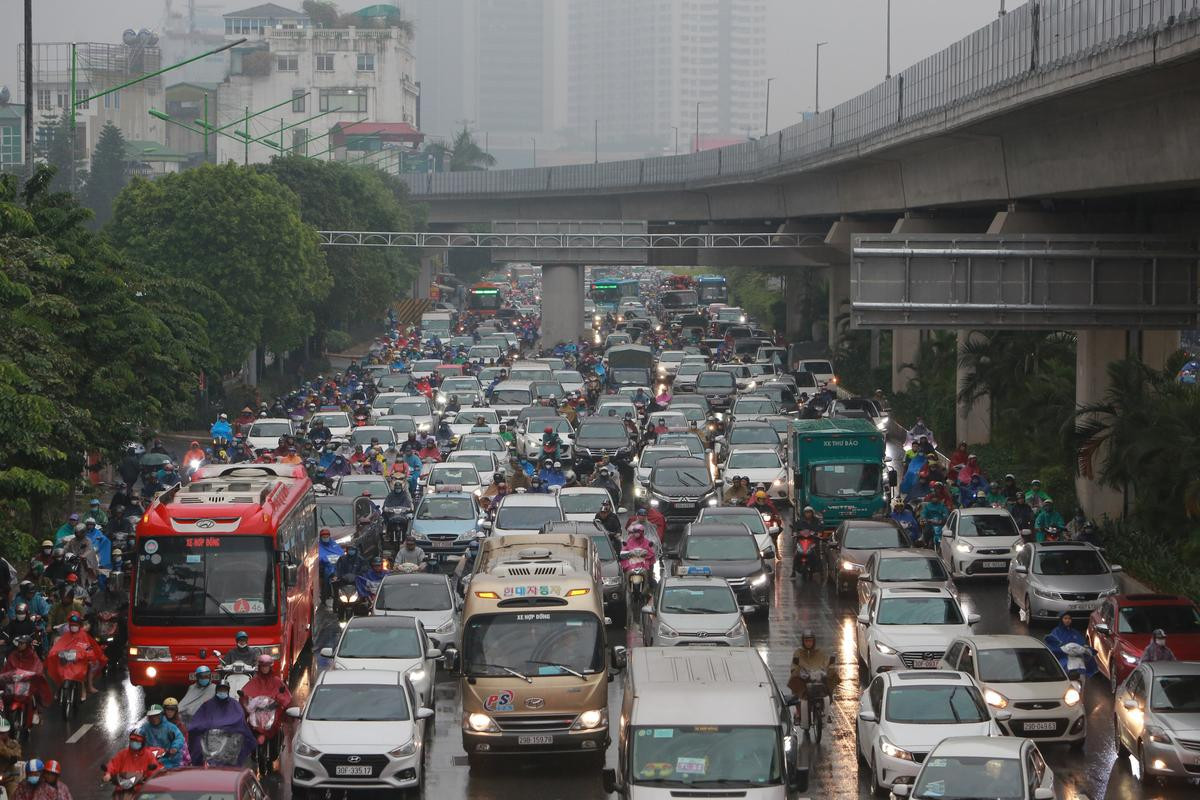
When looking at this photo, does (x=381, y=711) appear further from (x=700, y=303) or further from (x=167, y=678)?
(x=700, y=303)

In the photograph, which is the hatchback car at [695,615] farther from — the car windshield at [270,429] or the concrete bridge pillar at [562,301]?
the concrete bridge pillar at [562,301]

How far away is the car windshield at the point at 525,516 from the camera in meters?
32.4

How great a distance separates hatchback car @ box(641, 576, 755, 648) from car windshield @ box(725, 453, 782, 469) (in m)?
17.2

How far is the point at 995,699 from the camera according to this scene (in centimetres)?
2062

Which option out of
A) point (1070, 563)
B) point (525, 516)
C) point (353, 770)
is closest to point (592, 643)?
point (353, 770)

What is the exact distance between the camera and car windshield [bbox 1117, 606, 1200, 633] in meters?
24.1

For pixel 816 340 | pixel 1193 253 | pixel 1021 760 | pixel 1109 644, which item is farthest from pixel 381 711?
pixel 816 340

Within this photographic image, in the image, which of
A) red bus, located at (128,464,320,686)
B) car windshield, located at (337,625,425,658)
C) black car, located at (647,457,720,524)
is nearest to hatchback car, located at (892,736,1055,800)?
car windshield, located at (337,625,425,658)

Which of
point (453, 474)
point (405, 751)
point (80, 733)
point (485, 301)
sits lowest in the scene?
point (80, 733)

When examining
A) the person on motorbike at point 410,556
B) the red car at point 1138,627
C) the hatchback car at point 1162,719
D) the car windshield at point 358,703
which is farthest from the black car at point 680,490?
the car windshield at point 358,703

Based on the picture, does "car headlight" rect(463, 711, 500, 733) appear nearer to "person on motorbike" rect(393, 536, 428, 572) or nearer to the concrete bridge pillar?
"person on motorbike" rect(393, 536, 428, 572)

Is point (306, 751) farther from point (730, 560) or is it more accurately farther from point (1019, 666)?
point (730, 560)

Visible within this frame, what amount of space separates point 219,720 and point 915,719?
7.02 meters

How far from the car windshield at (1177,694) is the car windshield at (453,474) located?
2261 cm
